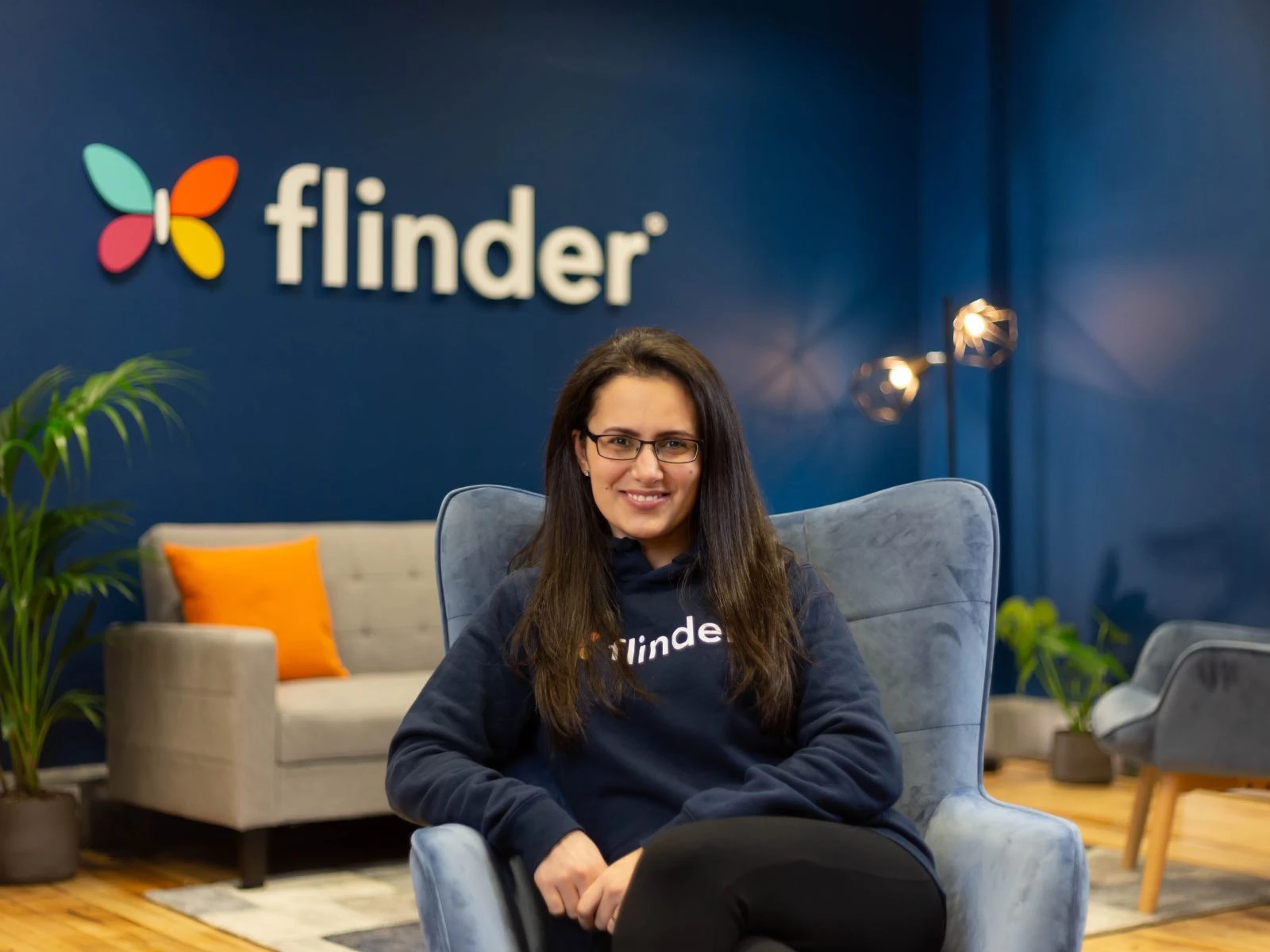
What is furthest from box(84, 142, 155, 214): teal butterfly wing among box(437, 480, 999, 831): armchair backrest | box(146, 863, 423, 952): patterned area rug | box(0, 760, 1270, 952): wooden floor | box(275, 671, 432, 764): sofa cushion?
box(437, 480, 999, 831): armchair backrest

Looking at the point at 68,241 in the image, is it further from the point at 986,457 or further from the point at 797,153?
the point at 986,457

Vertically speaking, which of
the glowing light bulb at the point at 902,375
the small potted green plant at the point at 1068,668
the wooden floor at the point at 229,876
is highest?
the glowing light bulb at the point at 902,375

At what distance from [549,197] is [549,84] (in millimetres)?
391

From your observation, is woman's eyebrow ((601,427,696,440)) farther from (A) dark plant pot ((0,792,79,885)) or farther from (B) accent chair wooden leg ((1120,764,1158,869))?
(A) dark plant pot ((0,792,79,885))

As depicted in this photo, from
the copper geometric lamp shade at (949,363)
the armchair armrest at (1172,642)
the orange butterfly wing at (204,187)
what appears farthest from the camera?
the copper geometric lamp shade at (949,363)

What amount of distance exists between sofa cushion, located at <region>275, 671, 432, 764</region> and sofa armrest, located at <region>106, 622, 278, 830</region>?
0.05m

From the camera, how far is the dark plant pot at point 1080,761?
5496 mm

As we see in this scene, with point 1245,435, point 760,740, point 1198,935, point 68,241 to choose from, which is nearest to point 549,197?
point 68,241

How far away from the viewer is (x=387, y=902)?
3844 millimetres

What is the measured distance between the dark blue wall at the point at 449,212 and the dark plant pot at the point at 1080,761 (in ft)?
4.32

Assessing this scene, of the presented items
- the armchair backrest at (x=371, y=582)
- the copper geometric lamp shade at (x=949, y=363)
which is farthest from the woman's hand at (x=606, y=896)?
the copper geometric lamp shade at (x=949, y=363)

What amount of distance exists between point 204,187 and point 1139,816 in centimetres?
316

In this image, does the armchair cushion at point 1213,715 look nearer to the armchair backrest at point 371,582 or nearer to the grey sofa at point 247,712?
the grey sofa at point 247,712

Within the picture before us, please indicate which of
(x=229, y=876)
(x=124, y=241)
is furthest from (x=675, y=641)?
(x=124, y=241)
